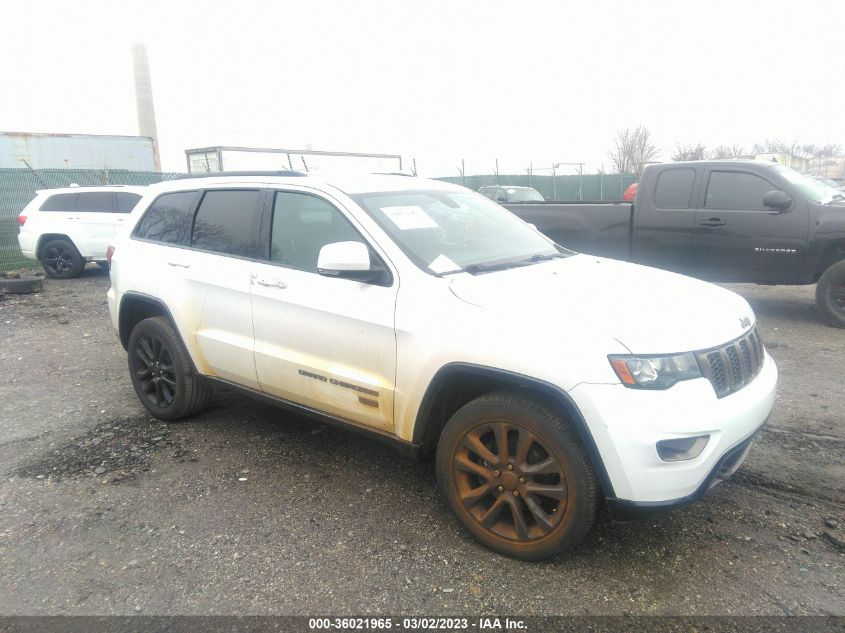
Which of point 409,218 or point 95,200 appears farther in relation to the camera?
point 95,200

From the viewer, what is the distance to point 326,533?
10.3 feet

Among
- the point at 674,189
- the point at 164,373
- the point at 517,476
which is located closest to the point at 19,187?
the point at 164,373

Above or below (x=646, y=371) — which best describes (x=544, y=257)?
above

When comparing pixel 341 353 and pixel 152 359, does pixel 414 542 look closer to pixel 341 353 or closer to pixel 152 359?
pixel 341 353

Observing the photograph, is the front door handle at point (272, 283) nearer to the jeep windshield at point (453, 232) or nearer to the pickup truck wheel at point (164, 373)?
the jeep windshield at point (453, 232)

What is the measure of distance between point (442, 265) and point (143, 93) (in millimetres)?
71325

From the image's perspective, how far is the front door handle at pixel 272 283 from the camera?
3582mm

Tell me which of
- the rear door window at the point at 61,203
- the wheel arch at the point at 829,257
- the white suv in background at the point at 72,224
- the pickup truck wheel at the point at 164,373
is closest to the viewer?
the pickup truck wheel at the point at 164,373

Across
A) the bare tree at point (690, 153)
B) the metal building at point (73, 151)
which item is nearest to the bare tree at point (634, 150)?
the bare tree at point (690, 153)

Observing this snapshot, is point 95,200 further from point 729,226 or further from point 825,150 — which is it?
point 825,150

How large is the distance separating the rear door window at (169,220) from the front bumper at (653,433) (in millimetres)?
3093

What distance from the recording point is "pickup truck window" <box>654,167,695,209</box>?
753 centimetres

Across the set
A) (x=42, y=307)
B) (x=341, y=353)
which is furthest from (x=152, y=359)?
(x=42, y=307)

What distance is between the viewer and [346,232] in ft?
11.3
